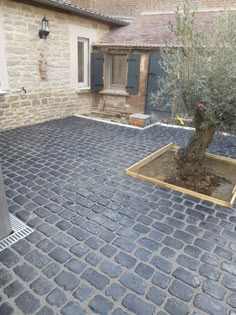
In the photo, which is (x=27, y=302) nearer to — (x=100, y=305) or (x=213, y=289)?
(x=100, y=305)

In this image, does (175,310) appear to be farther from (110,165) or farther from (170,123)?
(170,123)

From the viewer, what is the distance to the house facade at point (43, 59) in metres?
5.72

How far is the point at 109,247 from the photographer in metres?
2.46

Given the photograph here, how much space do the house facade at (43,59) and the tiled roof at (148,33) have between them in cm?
57

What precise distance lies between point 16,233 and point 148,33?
25.5ft

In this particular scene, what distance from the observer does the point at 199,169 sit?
3.90 metres

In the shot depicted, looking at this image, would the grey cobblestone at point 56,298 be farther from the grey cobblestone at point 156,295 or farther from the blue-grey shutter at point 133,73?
the blue-grey shutter at point 133,73

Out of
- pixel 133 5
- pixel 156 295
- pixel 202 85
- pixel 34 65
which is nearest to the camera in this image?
pixel 156 295

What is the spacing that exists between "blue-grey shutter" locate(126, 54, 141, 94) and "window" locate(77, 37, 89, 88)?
57.5 inches

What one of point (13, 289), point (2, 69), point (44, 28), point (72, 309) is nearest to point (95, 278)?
point (72, 309)

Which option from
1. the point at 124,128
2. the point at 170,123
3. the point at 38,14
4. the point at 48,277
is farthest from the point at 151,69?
the point at 48,277

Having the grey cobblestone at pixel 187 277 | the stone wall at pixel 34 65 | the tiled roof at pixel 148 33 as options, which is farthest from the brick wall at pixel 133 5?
the grey cobblestone at pixel 187 277

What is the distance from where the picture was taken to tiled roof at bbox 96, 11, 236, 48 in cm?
748

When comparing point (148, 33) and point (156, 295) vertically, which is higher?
point (148, 33)
